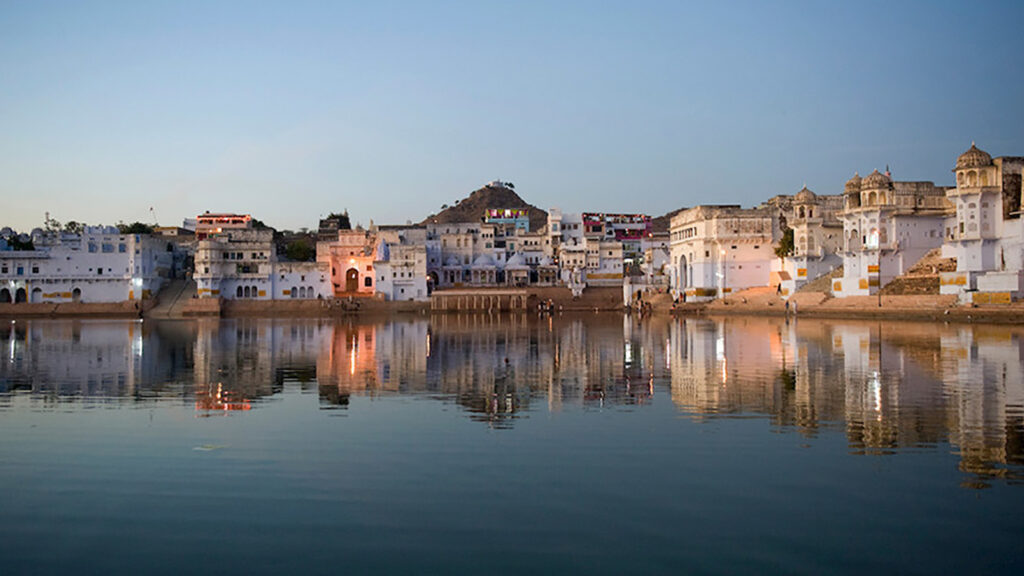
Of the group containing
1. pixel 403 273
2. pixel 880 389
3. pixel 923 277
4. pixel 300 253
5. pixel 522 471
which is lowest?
pixel 522 471

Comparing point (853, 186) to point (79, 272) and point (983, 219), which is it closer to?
point (983, 219)

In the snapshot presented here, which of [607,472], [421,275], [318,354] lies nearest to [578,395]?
[607,472]

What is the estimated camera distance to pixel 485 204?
154 m

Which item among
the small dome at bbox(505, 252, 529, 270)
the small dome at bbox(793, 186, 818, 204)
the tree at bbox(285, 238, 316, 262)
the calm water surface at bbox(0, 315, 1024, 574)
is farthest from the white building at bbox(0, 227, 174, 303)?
the calm water surface at bbox(0, 315, 1024, 574)

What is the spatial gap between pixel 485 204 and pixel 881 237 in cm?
10921

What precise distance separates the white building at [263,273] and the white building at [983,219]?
51.4 m

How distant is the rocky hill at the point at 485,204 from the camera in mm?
149000

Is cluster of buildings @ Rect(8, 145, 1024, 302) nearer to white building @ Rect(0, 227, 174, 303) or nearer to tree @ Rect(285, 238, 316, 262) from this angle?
white building @ Rect(0, 227, 174, 303)

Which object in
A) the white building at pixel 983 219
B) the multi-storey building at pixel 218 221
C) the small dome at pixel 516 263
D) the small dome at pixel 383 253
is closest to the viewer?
the white building at pixel 983 219

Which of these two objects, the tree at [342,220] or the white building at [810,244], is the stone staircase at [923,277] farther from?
the tree at [342,220]

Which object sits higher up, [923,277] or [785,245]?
[785,245]

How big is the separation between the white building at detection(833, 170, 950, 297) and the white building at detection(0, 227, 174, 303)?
5713cm

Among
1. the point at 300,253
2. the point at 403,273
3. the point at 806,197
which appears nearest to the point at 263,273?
the point at 300,253

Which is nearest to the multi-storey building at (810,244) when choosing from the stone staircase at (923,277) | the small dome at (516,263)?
the stone staircase at (923,277)
